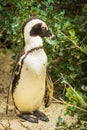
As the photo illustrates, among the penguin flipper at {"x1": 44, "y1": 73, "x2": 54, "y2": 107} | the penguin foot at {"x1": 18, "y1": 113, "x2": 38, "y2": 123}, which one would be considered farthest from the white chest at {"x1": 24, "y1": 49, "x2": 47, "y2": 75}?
the penguin foot at {"x1": 18, "y1": 113, "x2": 38, "y2": 123}

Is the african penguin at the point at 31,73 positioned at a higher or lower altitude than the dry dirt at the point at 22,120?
higher

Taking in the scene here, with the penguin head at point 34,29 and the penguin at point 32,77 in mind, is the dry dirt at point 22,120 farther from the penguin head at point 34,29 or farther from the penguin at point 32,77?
the penguin head at point 34,29

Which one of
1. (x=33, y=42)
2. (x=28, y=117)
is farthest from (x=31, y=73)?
(x=28, y=117)

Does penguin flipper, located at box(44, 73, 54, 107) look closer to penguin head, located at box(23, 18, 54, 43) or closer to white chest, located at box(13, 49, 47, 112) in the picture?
white chest, located at box(13, 49, 47, 112)

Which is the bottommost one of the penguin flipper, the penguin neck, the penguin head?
the penguin flipper

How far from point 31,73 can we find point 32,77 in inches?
1.0

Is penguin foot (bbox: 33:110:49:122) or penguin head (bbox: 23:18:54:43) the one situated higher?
penguin head (bbox: 23:18:54:43)

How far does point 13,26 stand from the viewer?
2338mm

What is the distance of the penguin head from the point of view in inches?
79.0

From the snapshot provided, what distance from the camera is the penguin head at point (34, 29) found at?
201 cm

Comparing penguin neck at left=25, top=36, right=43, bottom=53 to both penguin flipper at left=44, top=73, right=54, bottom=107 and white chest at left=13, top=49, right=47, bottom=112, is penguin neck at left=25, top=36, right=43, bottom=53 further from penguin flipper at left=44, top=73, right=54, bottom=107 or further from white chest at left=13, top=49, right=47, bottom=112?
penguin flipper at left=44, top=73, right=54, bottom=107

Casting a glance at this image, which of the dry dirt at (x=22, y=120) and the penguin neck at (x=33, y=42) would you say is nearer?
the penguin neck at (x=33, y=42)

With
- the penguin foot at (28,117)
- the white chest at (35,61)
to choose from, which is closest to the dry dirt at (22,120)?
the penguin foot at (28,117)

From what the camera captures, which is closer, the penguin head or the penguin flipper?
the penguin head
